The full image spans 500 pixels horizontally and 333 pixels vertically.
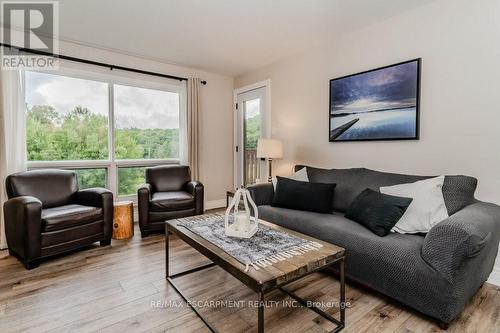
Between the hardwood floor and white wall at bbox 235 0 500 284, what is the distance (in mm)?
1070

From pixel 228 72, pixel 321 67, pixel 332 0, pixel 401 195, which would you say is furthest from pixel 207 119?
pixel 401 195

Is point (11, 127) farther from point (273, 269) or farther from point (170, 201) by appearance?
point (273, 269)

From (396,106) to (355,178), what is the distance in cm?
83

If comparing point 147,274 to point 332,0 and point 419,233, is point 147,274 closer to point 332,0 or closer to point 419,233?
point 419,233

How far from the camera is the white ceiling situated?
2.46 meters

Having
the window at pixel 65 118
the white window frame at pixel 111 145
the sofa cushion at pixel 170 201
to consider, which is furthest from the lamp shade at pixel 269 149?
the window at pixel 65 118

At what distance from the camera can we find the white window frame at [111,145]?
3.35 meters

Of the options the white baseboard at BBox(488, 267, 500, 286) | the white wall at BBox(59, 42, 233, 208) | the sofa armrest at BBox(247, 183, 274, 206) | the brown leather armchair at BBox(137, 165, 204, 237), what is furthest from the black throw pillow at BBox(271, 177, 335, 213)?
the white wall at BBox(59, 42, 233, 208)

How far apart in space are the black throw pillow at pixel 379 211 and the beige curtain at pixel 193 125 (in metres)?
2.69

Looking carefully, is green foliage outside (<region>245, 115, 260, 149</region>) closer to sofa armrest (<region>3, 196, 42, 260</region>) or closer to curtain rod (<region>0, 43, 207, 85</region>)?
curtain rod (<region>0, 43, 207, 85</region>)

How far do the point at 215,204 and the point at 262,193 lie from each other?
1931mm

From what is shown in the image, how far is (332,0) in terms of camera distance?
237cm

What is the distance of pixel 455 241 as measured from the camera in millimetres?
1499

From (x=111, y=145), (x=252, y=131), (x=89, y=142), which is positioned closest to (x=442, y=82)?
(x=252, y=131)
